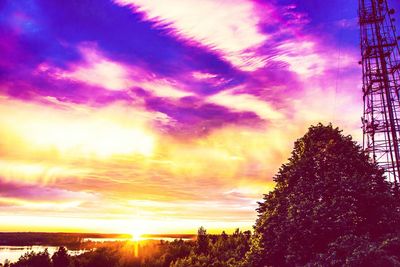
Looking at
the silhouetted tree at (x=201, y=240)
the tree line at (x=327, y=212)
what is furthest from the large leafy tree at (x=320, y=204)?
the silhouetted tree at (x=201, y=240)

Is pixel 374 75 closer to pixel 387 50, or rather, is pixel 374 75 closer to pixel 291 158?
pixel 387 50

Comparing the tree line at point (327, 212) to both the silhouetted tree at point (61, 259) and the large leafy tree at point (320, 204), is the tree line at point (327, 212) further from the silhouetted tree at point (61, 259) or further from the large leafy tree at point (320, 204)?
the silhouetted tree at point (61, 259)

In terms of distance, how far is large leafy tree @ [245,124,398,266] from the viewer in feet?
67.4

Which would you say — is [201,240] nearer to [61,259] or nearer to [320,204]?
[61,259]

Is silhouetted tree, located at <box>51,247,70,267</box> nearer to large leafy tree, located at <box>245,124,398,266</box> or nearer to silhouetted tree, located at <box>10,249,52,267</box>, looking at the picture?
silhouetted tree, located at <box>10,249,52,267</box>

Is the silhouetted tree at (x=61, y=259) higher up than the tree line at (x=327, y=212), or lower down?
lower down

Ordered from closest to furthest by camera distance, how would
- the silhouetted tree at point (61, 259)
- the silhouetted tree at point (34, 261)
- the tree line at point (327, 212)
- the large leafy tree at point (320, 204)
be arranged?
1. the tree line at point (327, 212)
2. the large leafy tree at point (320, 204)
3. the silhouetted tree at point (34, 261)
4. the silhouetted tree at point (61, 259)

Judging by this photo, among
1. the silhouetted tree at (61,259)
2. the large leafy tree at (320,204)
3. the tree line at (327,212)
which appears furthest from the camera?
the silhouetted tree at (61,259)

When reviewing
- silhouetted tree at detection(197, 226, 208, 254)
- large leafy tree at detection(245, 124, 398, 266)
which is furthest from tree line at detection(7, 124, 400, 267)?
silhouetted tree at detection(197, 226, 208, 254)

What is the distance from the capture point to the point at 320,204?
2092cm

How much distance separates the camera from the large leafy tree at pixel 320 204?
20.5 m

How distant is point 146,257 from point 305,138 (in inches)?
1102

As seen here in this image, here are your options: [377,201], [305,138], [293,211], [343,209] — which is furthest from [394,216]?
[305,138]

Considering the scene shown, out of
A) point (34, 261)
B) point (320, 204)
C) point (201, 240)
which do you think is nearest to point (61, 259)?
point (34, 261)
